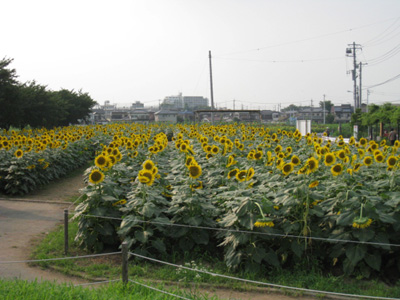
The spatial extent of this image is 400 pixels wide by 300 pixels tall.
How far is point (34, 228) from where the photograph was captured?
7961 millimetres

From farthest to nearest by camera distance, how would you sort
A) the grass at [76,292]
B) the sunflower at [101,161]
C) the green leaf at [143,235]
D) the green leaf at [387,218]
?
the sunflower at [101,161] → the green leaf at [143,235] → the green leaf at [387,218] → the grass at [76,292]

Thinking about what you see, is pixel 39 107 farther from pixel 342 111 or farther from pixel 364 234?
pixel 342 111

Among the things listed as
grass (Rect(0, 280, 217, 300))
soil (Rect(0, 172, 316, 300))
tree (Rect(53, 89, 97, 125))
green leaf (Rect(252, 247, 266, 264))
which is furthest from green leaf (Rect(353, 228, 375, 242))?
tree (Rect(53, 89, 97, 125))

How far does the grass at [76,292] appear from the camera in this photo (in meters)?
4.40

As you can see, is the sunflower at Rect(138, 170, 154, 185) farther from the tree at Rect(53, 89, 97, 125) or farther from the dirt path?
the tree at Rect(53, 89, 97, 125)

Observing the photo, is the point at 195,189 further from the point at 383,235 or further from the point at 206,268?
the point at 383,235

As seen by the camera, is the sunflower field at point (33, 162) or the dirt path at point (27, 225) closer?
the dirt path at point (27, 225)

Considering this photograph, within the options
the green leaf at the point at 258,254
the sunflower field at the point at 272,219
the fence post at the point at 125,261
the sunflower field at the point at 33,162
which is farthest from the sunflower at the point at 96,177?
the sunflower field at the point at 33,162

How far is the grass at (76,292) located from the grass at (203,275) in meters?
0.51

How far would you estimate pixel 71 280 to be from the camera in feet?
18.2

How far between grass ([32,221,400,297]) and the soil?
131mm

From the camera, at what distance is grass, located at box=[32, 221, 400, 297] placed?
5082 millimetres

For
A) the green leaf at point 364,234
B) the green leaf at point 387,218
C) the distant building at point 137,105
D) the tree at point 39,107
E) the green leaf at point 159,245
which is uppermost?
the distant building at point 137,105

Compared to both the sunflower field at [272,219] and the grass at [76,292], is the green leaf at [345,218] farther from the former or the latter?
the grass at [76,292]
